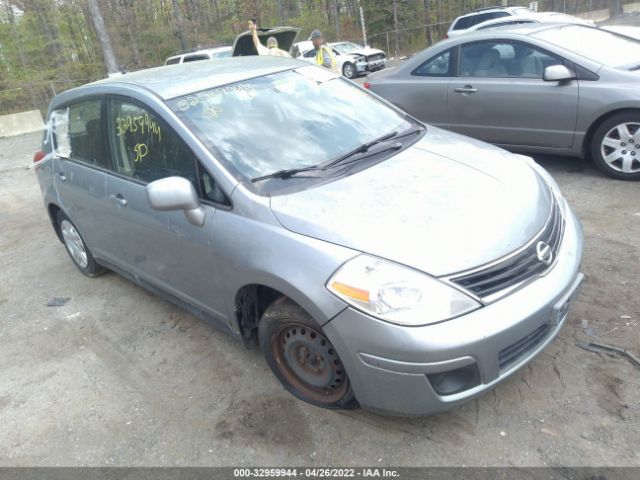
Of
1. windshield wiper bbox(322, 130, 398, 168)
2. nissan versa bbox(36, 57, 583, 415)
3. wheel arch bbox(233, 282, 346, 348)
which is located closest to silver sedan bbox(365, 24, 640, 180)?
nissan versa bbox(36, 57, 583, 415)

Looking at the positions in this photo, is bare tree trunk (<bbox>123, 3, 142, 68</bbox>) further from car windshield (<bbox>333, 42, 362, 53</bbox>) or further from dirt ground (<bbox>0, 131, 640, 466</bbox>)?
dirt ground (<bbox>0, 131, 640, 466</bbox>)

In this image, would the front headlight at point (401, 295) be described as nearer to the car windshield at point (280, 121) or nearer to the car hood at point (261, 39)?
the car windshield at point (280, 121)

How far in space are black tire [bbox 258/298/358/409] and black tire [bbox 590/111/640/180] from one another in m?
3.90

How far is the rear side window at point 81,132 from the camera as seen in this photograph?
148 inches

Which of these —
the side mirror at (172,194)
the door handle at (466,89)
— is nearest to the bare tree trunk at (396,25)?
the door handle at (466,89)

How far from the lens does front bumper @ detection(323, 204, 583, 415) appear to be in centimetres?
215

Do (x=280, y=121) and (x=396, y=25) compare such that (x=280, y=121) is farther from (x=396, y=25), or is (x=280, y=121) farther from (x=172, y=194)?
(x=396, y=25)

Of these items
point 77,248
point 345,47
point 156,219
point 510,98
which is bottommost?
point 345,47

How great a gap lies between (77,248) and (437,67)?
4.39 meters

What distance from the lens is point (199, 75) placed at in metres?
3.48

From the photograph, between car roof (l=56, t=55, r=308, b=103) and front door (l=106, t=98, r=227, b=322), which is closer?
front door (l=106, t=98, r=227, b=322)

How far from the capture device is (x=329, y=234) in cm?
240

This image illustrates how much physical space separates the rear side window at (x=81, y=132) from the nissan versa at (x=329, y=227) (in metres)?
0.03

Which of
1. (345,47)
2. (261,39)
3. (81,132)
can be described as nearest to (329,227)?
(81,132)
